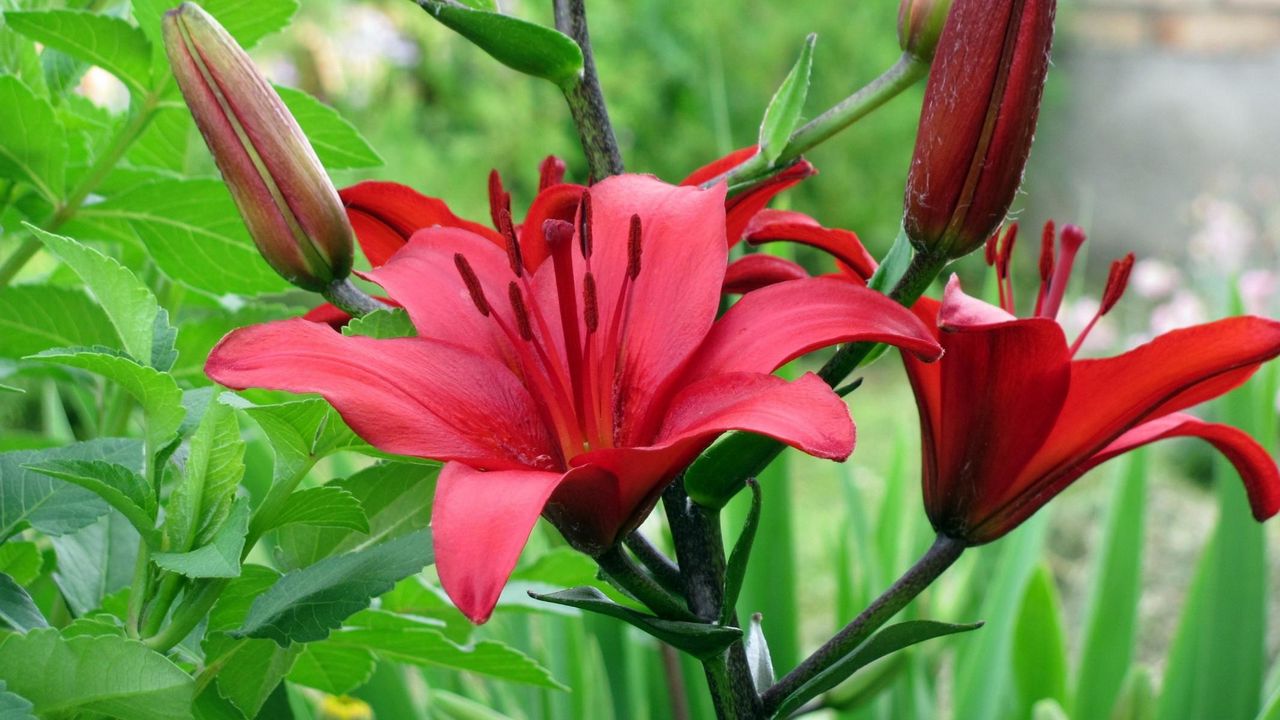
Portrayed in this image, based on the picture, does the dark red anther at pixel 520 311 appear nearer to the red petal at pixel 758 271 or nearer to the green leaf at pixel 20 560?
the red petal at pixel 758 271

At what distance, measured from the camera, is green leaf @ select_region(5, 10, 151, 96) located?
429 millimetres

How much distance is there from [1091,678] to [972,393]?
0.58 m

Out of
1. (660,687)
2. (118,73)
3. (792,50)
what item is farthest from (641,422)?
(792,50)

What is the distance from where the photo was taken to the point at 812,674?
0.38 m

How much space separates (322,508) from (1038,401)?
0.21m

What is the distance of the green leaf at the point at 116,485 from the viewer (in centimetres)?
33

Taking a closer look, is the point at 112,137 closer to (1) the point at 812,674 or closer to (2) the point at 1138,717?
(1) the point at 812,674

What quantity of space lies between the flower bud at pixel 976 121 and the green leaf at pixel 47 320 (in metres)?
0.30

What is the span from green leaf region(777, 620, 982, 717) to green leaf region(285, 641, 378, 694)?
0.50 feet

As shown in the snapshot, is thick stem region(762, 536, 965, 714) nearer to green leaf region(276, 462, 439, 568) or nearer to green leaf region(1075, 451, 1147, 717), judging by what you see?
green leaf region(276, 462, 439, 568)

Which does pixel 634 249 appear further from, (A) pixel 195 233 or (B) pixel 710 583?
(A) pixel 195 233

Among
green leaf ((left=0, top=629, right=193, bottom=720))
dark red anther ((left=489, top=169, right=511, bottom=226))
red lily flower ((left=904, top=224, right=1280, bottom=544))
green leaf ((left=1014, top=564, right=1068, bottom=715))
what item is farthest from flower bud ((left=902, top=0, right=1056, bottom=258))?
green leaf ((left=1014, top=564, right=1068, bottom=715))

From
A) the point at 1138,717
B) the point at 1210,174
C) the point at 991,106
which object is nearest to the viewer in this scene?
the point at 991,106

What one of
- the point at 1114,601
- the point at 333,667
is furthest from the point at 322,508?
the point at 1114,601
